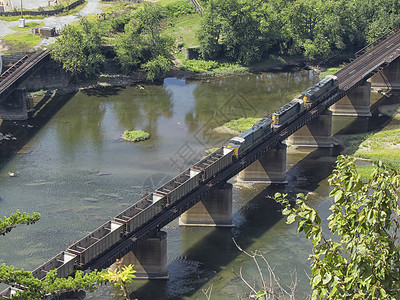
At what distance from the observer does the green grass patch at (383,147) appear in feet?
341

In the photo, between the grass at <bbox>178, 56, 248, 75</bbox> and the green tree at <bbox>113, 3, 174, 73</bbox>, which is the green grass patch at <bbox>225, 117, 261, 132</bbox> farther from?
the grass at <bbox>178, 56, 248, 75</bbox>

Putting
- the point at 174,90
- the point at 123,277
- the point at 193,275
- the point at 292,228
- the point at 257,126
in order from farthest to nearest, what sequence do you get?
the point at 174,90, the point at 257,126, the point at 292,228, the point at 193,275, the point at 123,277

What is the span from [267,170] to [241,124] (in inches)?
921

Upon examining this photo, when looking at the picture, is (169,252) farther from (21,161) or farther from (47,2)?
(47,2)

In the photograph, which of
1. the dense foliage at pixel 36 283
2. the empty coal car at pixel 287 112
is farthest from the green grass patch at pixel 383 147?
the dense foliage at pixel 36 283

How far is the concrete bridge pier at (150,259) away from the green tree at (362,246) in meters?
43.5

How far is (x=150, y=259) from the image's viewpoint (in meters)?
71.8

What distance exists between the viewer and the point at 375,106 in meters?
130

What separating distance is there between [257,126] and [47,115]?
4965 centimetres

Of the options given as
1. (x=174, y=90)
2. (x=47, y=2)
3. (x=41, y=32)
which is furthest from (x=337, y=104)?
(x=47, y=2)

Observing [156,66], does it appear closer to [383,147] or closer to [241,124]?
[241,124]

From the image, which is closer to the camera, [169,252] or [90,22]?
[169,252]

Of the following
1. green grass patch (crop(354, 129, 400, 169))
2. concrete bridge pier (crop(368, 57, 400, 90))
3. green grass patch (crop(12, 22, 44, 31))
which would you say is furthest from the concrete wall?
concrete bridge pier (crop(368, 57, 400, 90))

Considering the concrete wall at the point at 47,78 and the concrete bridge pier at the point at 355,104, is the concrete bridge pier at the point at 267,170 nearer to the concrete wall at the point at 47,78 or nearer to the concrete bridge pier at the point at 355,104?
the concrete bridge pier at the point at 355,104
